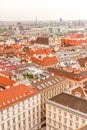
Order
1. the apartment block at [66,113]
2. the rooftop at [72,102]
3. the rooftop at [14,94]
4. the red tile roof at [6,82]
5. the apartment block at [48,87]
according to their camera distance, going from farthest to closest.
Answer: the red tile roof at [6,82] → the apartment block at [48,87] → the rooftop at [14,94] → the rooftop at [72,102] → the apartment block at [66,113]

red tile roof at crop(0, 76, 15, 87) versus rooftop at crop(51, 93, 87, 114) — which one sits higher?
red tile roof at crop(0, 76, 15, 87)

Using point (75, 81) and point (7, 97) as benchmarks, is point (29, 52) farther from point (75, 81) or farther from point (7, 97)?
point (7, 97)

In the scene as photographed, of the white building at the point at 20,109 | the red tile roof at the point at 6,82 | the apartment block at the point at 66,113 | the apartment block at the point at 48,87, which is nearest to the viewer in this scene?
the apartment block at the point at 66,113

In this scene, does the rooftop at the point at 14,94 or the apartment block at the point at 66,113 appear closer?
the apartment block at the point at 66,113

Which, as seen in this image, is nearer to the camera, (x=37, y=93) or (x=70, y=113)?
(x=70, y=113)

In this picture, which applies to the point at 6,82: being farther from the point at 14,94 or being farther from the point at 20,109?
the point at 20,109

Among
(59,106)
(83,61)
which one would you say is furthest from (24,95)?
(83,61)

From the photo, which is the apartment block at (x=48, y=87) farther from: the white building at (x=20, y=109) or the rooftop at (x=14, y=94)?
the rooftop at (x=14, y=94)

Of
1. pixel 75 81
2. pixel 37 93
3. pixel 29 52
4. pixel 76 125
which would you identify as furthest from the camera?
pixel 29 52

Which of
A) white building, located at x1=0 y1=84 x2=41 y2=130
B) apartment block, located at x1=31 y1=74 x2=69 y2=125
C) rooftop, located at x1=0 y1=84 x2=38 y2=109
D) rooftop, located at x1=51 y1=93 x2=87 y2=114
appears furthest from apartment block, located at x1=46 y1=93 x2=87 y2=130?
apartment block, located at x1=31 y1=74 x2=69 y2=125

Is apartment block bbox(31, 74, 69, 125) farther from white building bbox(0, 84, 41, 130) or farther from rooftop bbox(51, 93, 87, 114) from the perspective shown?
rooftop bbox(51, 93, 87, 114)

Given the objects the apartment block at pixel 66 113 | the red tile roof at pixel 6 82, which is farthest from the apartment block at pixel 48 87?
the apartment block at pixel 66 113
